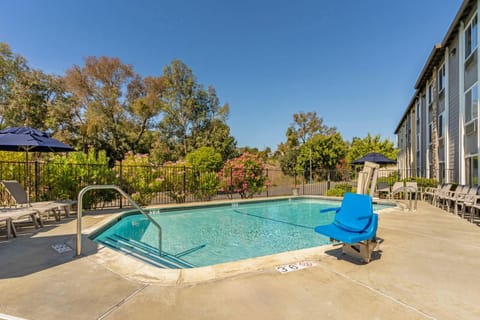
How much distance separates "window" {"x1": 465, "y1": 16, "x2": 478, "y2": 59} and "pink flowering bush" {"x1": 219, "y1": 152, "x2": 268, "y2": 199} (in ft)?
30.1

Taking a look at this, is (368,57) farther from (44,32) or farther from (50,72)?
(50,72)

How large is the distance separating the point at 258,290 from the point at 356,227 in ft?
5.81

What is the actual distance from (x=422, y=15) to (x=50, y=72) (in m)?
24.6

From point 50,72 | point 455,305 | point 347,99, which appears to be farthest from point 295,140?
point 455,305

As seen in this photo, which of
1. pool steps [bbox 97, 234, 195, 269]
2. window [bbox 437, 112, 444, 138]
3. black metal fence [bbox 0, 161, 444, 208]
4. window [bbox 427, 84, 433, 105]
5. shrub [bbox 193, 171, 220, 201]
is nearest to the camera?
pool steps [bbox 97, 234, 195, 269]

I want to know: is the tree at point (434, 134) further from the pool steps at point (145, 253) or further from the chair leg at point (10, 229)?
the chair leg at point (10, 229)

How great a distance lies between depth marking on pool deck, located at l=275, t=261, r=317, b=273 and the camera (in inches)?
115

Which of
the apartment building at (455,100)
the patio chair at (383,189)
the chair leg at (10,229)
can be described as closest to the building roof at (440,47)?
the apartment building at (455,100)

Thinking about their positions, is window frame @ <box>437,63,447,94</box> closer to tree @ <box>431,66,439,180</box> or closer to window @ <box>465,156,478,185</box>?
tree @ <box>431,66,439,180</box>

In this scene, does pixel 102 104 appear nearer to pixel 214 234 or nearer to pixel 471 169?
pixel 214 234

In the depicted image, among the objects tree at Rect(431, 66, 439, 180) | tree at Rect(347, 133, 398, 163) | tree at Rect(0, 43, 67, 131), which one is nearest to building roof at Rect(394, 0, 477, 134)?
tree at Rect(431, 66, 439, 180)

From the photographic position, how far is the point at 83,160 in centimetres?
808

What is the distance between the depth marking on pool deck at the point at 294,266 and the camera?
2924mm

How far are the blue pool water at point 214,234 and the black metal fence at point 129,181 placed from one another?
4.76ft
